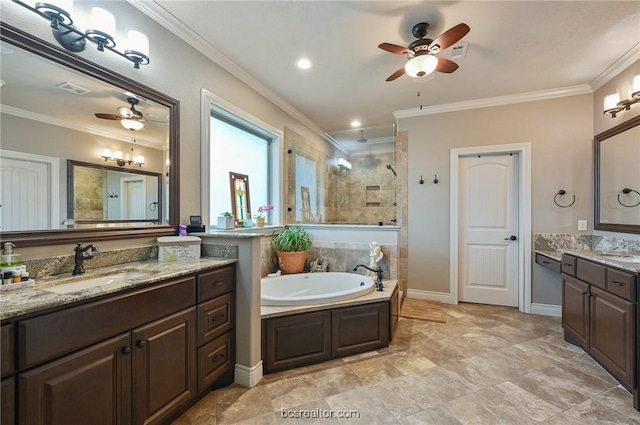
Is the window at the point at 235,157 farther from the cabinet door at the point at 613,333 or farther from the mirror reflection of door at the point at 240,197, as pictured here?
the cabinet door at the point at 613,333

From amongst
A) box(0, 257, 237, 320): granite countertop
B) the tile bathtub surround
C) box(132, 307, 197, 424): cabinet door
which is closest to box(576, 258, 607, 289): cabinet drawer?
box(0, 257, 237, 320): granite countertop

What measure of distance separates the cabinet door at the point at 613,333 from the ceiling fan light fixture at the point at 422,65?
210cm

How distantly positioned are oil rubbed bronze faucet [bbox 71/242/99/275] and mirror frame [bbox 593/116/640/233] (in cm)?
425

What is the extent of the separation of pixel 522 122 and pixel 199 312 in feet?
13.2

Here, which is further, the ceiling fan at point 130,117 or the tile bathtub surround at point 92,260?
the ceiling fan at point 130,117

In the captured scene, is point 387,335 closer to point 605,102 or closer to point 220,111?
point 220,111

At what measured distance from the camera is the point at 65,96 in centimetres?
155

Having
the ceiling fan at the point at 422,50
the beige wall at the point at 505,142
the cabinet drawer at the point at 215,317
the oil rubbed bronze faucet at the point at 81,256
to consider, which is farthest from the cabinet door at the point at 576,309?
the oil rubbed bronze faucet at the point at 81,256

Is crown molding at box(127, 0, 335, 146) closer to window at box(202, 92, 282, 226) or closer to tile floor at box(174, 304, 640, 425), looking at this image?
window at box(202, 92, 282, 226)

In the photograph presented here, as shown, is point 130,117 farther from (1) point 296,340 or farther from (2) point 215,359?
(1) point 296,340

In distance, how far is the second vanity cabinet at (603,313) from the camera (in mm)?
1766

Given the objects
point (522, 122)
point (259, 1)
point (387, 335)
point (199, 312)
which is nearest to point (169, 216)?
point (199, 312)

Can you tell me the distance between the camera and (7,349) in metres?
0.91

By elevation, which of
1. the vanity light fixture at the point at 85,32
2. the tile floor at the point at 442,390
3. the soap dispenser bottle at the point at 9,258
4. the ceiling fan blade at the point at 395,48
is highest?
the ceiling fan blade at the point at 395,48
